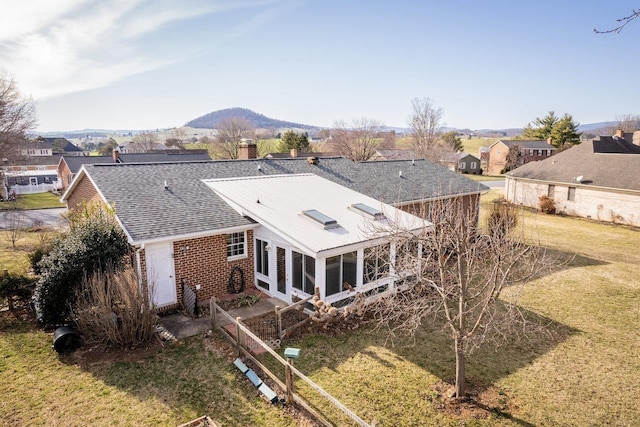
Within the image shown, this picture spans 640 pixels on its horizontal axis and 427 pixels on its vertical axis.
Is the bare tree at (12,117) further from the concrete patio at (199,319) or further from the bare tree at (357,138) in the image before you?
the bare tree at (357,138)

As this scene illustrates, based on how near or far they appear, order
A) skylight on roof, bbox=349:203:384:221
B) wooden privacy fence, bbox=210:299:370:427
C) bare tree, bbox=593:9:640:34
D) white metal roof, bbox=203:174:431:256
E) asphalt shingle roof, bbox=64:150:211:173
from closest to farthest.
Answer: bare tree, bbox=593:9:640:34 → wooden privacy fence, bbox=210:299:370:427 → white metal roof, bbox=203:174:431:256 → skylight on roof, bbox=349:203:384:221 → asphalt shingle roof, bbox=64:150:211:173

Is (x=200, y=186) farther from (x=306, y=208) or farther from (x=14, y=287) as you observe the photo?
(x=14, y=287)

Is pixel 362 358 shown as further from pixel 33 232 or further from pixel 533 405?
pixel 33 232

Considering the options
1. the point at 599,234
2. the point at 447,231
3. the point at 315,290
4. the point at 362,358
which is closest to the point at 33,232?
the point at 315,290

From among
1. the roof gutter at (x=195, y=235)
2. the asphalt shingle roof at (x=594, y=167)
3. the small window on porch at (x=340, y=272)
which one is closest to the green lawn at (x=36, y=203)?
the roof gutter at (x=195, y=235)

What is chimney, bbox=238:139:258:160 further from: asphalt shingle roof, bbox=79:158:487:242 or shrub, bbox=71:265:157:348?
shrub, bbox=71:265:157:348

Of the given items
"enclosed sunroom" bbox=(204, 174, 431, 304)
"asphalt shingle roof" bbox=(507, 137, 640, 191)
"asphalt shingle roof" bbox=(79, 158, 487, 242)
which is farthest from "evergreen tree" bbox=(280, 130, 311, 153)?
"enclosed sunroom" bbox=(204, 174, 431, 304)
